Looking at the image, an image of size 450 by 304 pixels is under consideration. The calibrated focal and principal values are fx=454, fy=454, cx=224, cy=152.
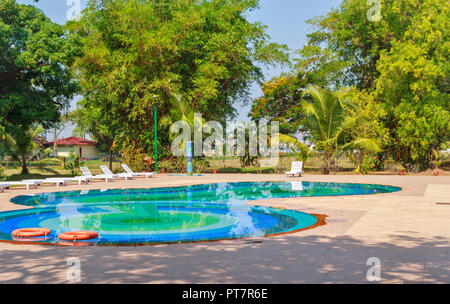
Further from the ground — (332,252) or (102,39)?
(102,39)

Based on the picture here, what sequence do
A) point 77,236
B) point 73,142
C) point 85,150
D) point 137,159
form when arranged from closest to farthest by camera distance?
1. point 77,236
2. point 137,159
3. point 73,142
4. point 85,150

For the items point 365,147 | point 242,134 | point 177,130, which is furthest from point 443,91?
point 177,130

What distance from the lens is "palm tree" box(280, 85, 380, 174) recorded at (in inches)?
960

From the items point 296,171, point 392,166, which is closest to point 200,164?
point 296,171

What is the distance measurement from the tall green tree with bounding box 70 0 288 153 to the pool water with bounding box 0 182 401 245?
11.8m

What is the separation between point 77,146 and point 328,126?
4205 cm

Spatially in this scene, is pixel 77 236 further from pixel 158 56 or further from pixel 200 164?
pixel 158 56

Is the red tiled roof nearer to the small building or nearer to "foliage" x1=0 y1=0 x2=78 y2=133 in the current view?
the small building

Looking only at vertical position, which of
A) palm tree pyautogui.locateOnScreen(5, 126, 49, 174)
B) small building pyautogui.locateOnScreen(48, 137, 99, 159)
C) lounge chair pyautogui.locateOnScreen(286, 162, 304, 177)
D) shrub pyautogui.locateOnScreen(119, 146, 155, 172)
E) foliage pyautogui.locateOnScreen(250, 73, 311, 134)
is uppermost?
foliage pyautogui.locateOnScreen(250, 73, 311, 134)

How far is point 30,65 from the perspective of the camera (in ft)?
75.8

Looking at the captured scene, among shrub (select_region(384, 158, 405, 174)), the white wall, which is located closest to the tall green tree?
shrub (select_region(384, 158, 405, 174))

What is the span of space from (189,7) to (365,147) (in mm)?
13973

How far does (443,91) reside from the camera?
1021 inches
